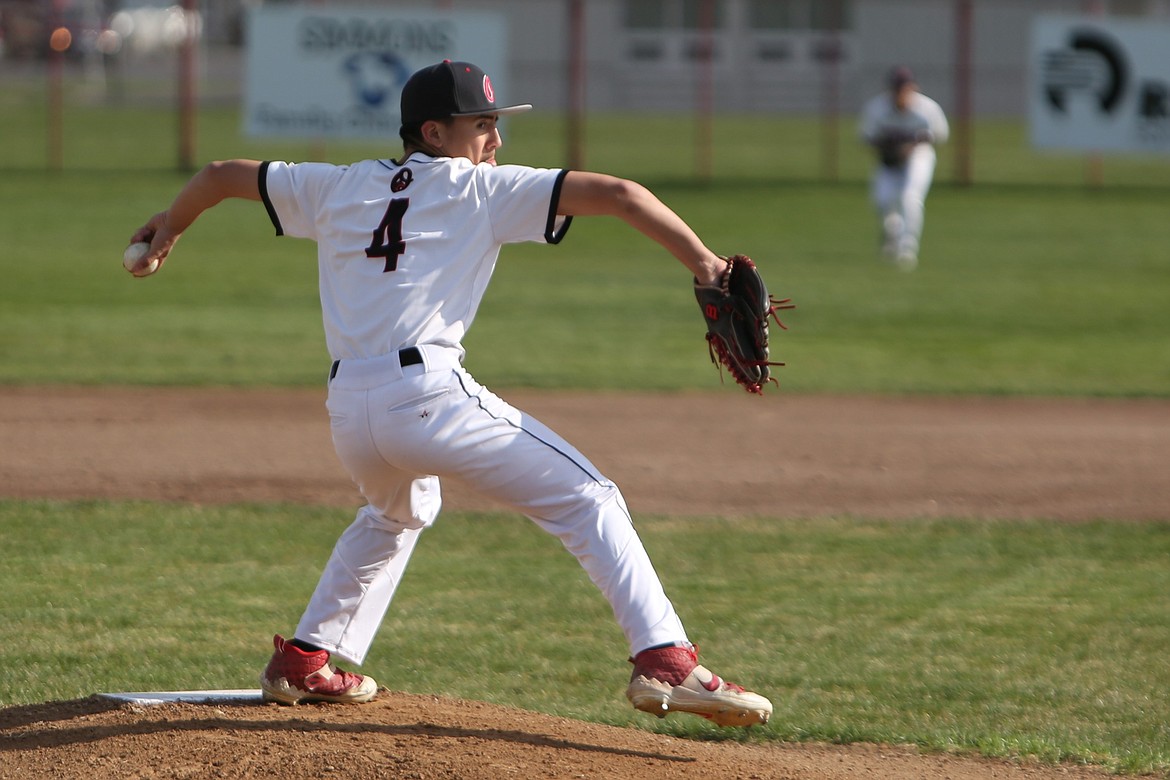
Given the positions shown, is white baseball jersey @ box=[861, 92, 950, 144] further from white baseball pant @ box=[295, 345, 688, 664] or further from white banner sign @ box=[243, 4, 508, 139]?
white baseball pant @ box=[295, 345, 688, 664]

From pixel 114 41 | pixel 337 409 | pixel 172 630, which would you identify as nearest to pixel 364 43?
pixel 172 630

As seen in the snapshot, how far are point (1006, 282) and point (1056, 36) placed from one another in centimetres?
810

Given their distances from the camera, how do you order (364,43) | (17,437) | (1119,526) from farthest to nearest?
1. (364,43)
2. (17,437)
3. (1119,526)

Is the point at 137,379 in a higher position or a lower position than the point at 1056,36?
lower

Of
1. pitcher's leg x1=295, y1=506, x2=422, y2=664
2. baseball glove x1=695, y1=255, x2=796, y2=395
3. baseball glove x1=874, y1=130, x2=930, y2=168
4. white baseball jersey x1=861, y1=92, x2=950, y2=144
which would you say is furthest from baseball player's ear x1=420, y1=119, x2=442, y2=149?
white baseball jersey x1=861, y1=92, x2=950, y2=144

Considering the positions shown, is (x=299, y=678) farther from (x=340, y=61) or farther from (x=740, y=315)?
(x=340, y=61)

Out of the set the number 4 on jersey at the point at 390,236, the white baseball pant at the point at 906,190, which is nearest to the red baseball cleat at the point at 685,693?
the number 4 on jersey at the point at 390,236

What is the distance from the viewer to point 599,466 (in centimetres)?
804

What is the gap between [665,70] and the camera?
38875 millimetres

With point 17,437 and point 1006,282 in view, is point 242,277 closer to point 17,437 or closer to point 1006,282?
point 17,437

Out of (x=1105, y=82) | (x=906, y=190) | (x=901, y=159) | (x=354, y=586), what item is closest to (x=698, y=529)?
(x=354, y=586)

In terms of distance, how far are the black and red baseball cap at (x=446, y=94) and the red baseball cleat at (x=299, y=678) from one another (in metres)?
1.51

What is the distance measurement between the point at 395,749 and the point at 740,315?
4.55ft

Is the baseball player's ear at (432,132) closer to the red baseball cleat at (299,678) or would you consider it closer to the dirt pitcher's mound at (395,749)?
the red baseball cleat at (299,678)
